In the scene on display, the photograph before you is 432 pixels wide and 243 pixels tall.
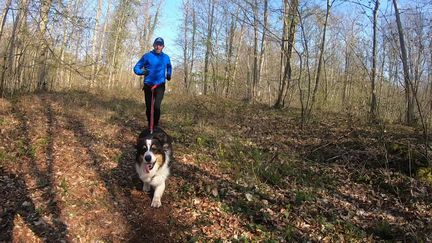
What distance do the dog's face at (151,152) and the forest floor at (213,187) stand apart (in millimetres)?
631

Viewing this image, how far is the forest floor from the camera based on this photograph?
196 inches

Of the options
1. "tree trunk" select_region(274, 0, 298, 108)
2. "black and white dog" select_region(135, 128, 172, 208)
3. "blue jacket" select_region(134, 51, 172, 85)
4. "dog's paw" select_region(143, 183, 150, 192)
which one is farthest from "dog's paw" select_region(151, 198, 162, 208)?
"tree trunk" select_region(274, 0, 298, 108)

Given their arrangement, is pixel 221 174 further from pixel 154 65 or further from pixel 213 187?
pixel 154 65

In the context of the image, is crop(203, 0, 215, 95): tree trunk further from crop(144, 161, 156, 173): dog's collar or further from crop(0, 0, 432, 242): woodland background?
crop(144, 161, 156, 173): dog's collar

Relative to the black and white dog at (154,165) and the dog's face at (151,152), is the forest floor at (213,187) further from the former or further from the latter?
the dog's face at (151,152)

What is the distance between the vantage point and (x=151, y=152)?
5309 mm

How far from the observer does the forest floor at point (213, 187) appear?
196 inches

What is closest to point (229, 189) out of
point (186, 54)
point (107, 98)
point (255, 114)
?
point (255, 114)

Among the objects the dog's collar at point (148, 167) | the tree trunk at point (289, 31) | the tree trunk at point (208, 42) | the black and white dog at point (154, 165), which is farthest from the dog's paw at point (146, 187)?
the tree trunk at point (208, 42)

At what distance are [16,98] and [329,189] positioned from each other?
443 inches

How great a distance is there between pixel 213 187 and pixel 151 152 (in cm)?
144

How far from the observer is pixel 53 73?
61.5 ft

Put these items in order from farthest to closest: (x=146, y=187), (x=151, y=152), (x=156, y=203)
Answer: (x=146, y=187) < (x=156, y=203) < (x=151, y=152)

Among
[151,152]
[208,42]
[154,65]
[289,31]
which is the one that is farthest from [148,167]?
[208,42]
